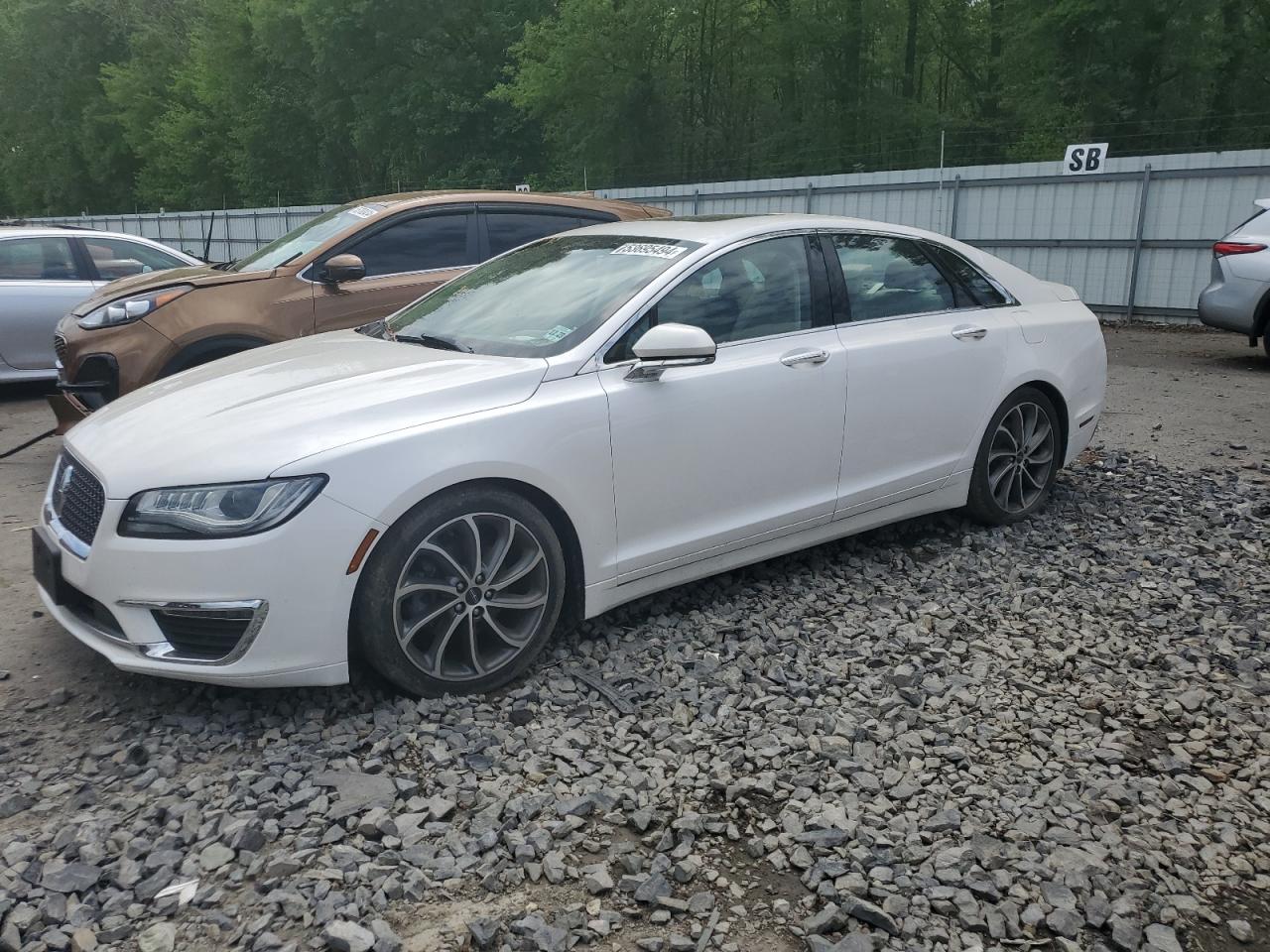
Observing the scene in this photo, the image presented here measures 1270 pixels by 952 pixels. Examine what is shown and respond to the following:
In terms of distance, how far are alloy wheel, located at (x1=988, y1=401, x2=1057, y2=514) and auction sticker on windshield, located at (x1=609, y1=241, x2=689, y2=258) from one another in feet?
6.47

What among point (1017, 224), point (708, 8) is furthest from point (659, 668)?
point (708, 8)

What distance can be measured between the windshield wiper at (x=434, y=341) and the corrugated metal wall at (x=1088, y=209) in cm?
924

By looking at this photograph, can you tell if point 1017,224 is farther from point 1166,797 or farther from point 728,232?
point 1166,797

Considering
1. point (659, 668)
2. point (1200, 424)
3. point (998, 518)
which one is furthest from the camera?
point (1200, 424)

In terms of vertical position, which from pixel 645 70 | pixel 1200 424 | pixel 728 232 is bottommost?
pixel 1200 424

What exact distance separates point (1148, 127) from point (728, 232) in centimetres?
2209

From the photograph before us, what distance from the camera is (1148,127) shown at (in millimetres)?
22828

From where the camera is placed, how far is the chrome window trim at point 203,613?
3264 mm

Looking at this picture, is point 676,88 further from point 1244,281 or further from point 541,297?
point 541,297

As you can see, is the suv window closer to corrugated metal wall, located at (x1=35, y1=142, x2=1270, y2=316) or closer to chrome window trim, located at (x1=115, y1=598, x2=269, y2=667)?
chrome window trim, located at (x1=115, y1=598, x2=269, y2=667)

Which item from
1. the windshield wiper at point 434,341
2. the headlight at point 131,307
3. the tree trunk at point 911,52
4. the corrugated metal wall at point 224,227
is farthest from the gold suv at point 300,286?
the tree trunk at point 911,52

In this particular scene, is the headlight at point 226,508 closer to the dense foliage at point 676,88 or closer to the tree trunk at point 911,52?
the dense foliage at point 676,88

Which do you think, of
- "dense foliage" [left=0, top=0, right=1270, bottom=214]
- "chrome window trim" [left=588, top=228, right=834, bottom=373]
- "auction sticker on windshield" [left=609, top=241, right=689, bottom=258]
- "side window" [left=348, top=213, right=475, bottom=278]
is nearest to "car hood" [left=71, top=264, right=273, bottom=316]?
"side window" [left=348, top=213, right=475, bottom=278]

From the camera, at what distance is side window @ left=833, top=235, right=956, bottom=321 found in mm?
4797
